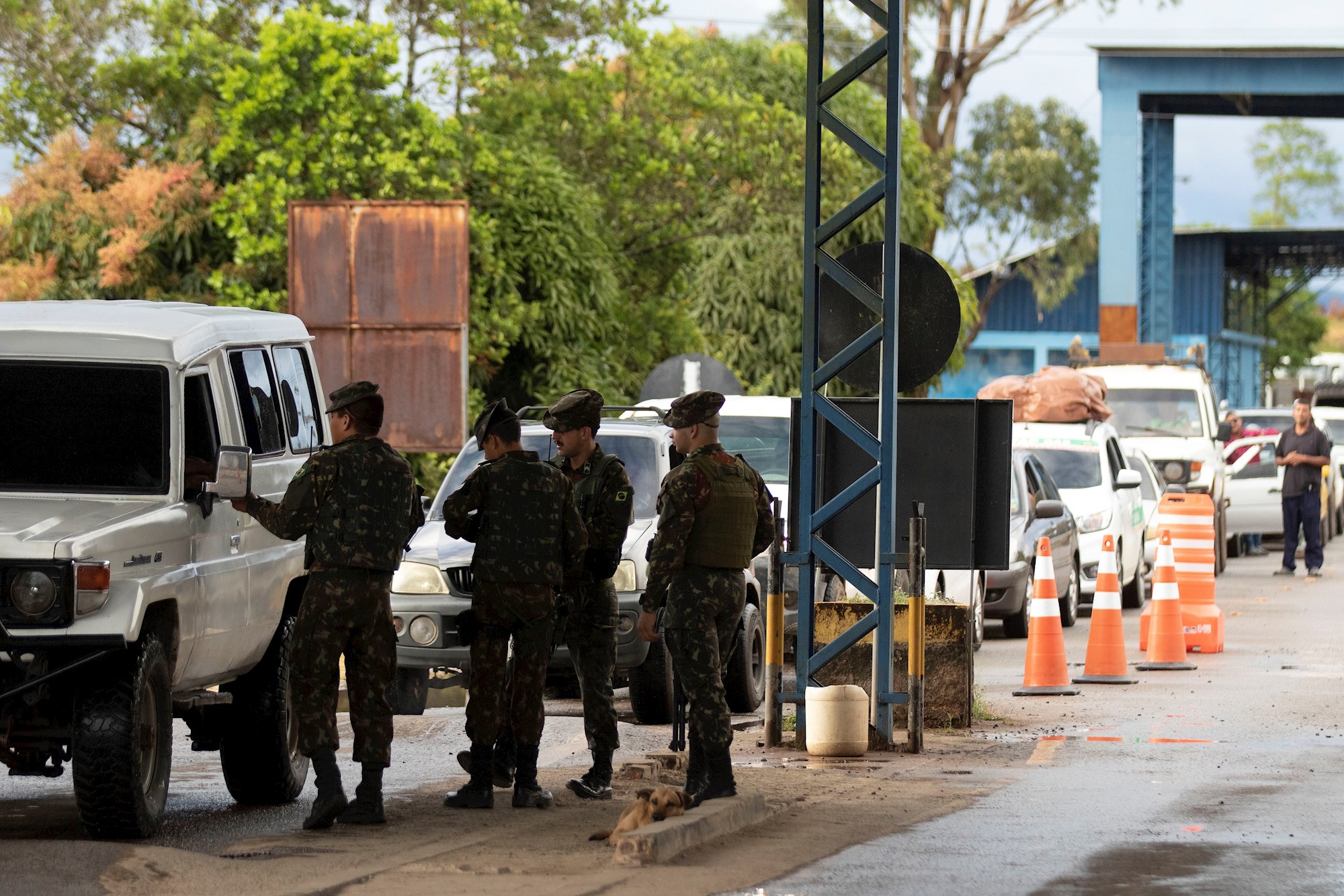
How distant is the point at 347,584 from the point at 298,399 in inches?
78.9

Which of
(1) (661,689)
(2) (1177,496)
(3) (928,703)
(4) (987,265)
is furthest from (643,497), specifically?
(4) (987,265)

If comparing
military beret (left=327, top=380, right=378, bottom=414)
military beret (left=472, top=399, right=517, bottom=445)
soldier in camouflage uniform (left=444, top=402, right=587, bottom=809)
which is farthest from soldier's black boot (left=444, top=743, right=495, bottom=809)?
military beret (left=327, top=380, right=378, bottom=414)

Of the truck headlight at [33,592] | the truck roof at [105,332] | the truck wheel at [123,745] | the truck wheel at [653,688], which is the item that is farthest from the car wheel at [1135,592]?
the truck headlight at [33,592]

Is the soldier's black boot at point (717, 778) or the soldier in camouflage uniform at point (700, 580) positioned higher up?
the soldier in camouflage uniform at point (700, 580)

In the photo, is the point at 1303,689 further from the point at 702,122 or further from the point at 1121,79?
the point at 1121,79

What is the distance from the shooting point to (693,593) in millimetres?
8820

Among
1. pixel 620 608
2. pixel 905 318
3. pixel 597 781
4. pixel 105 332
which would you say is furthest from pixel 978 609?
pixel 105 332

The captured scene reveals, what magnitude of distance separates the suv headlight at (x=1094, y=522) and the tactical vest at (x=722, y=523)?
1181 cm

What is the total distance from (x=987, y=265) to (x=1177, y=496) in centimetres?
3986

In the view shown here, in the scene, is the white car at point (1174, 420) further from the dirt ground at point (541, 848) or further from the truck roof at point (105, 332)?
the truck roof at point (105, 332)

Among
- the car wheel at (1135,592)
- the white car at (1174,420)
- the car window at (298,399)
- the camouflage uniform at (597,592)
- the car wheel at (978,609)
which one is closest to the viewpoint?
the camouflage uniform at (597,592)

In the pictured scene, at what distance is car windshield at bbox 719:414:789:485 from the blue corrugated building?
41.9 metres

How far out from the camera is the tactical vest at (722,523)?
8836 mm

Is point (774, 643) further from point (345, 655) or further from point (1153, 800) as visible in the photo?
point (345, 655)
